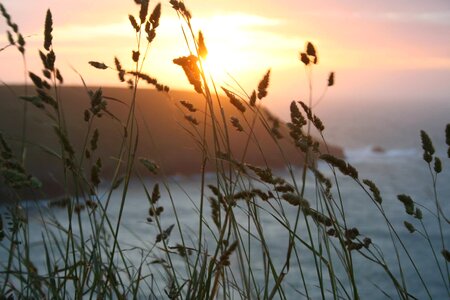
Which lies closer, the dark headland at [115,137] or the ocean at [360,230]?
the ocean at [360,230]

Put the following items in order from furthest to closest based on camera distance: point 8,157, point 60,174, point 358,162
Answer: point 358,162, point 60,174, point 8,157

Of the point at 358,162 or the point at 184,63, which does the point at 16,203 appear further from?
the point at 358,162

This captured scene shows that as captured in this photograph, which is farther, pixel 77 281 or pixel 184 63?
pixel 77 281

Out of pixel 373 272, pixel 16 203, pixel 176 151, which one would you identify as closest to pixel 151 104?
pixel 176 151

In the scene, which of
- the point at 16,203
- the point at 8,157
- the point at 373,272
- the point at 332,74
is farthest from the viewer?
the point at 373,272

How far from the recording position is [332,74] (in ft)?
5.43

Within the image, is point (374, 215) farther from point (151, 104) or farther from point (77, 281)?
point (151, 104)

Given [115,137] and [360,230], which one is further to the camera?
[115,137]

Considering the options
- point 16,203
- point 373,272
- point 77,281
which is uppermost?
point 16,203

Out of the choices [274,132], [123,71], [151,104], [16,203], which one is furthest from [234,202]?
[151,104]

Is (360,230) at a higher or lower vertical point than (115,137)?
lower

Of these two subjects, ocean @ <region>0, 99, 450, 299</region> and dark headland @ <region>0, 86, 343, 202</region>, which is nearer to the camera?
ocean @ <region>0, 99, 450, 299</region>

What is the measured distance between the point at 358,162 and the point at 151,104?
736 cm

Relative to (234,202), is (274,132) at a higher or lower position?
higher
